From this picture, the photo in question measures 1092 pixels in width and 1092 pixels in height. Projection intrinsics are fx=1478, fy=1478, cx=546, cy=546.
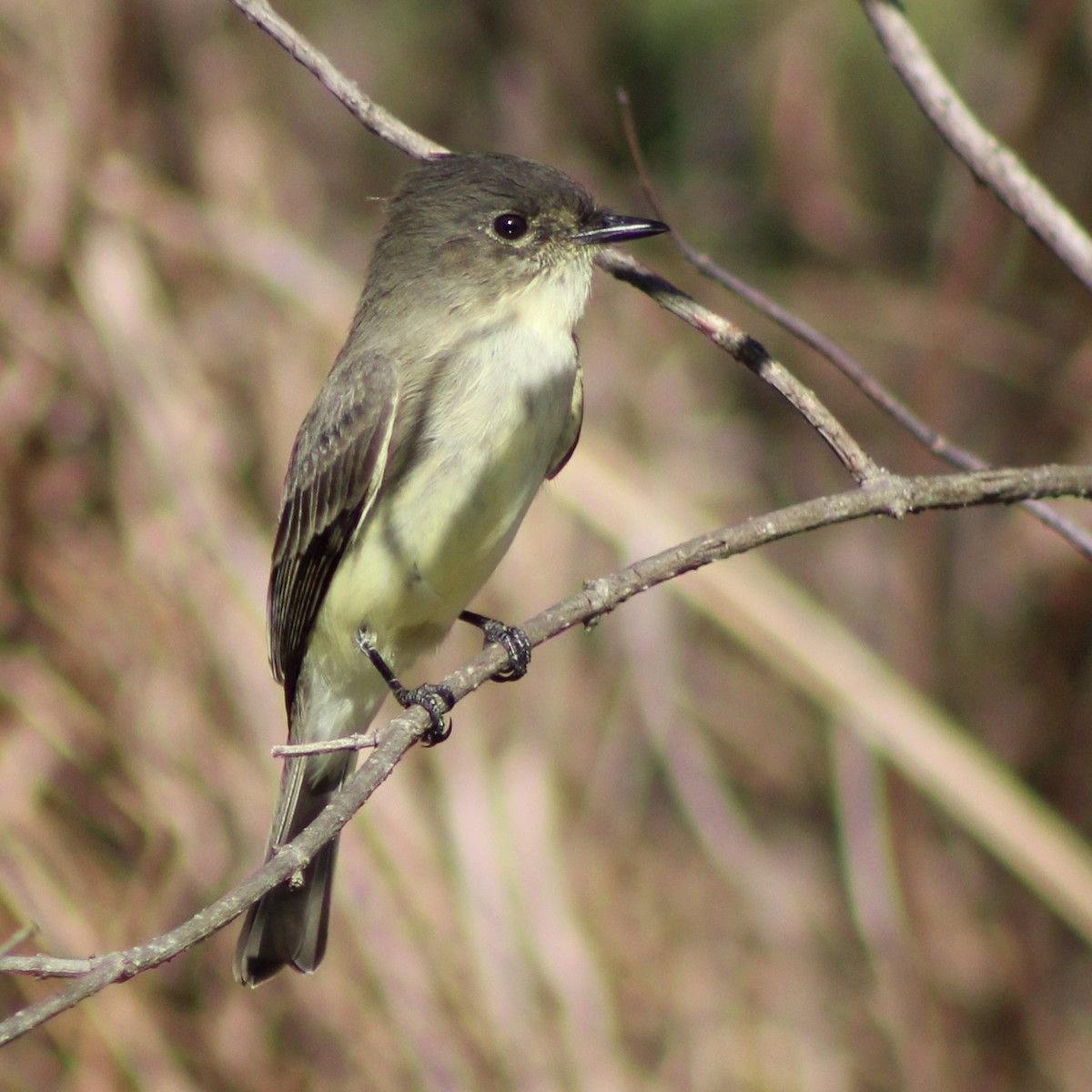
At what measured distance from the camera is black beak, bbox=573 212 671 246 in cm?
330

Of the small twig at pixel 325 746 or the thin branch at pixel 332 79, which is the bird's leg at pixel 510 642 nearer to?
the small twig at pixel 325 746

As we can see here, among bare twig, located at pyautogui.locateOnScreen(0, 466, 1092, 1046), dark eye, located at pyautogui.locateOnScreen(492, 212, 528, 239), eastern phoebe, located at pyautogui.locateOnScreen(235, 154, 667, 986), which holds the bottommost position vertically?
bare twig, located at pyautogui.locateOnScreen(0, 466, 1092, 1046)

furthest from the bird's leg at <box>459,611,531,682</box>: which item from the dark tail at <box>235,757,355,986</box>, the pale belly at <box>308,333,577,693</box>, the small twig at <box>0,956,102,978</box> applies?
the small twig at <box>0,956,102,978</box>

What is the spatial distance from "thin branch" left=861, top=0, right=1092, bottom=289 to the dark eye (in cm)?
97

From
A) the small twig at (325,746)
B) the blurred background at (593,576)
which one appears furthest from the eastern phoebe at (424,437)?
the blurred background at (593,576)

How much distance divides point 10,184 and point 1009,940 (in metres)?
4.62

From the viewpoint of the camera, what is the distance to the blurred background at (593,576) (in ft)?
15.5

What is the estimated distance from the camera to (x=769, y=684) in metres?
6.16

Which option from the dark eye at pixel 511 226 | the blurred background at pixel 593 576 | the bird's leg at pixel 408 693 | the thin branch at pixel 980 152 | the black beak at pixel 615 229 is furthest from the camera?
the blurred background at pixel 593 576

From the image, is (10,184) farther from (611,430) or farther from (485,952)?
(485,952)

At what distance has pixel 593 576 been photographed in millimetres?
5336

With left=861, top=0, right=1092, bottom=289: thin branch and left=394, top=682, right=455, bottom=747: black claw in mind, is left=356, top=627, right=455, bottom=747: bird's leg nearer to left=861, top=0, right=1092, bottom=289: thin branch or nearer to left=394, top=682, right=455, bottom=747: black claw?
left=394, top=682, right=455, bottom=747: black claw

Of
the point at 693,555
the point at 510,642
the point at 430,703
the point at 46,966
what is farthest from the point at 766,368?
the point at 46,966

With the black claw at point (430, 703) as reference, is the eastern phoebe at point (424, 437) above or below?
above
